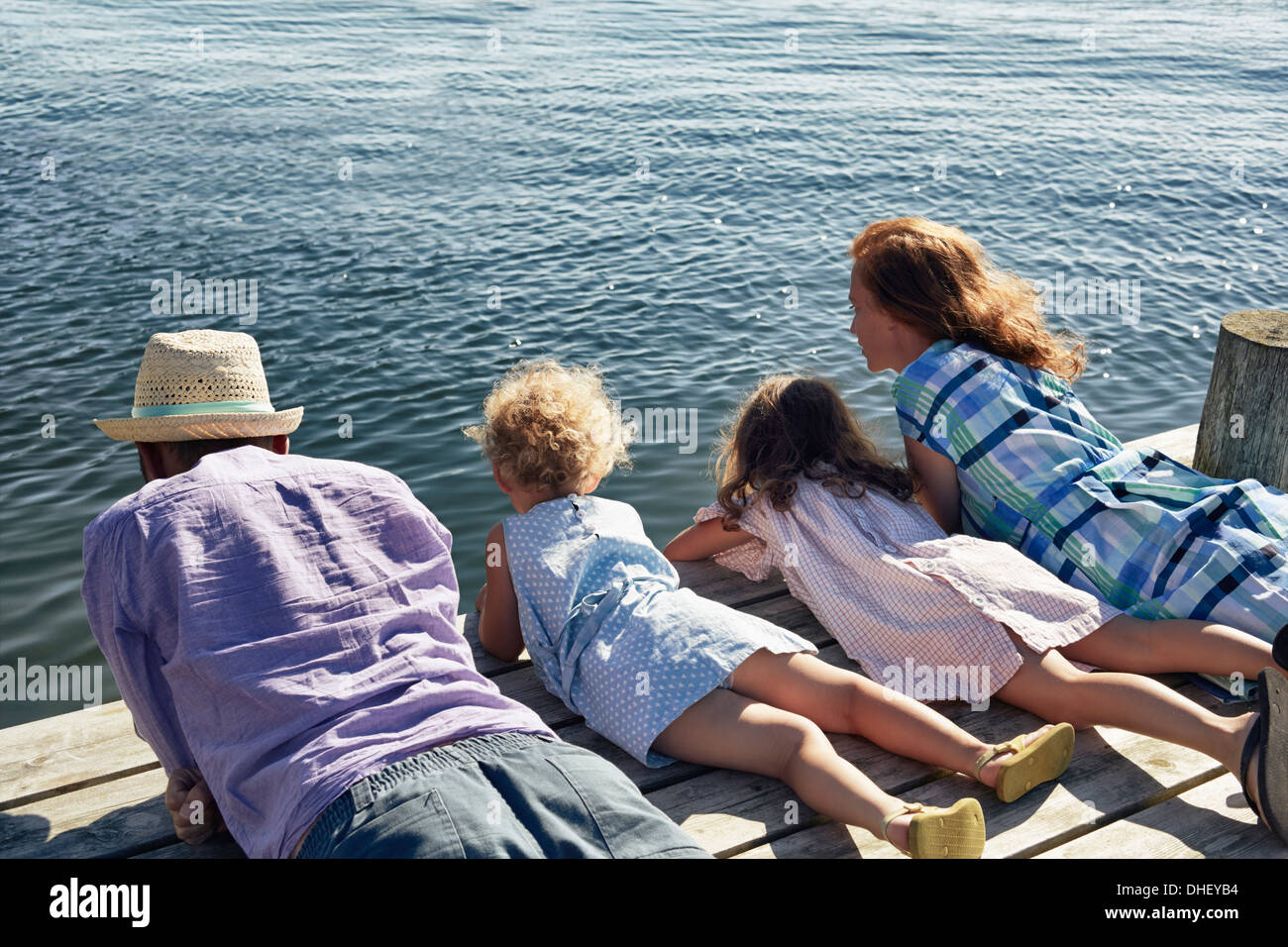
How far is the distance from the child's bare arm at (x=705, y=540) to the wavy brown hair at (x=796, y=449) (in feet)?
0.39

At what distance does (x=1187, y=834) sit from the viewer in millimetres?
2605

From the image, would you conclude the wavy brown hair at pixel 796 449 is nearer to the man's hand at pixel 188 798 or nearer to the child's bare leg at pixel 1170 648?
the child's bare leg at pixel 1170 648

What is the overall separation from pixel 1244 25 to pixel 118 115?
67.6ft

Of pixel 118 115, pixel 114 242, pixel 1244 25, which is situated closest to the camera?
pixel 114 242

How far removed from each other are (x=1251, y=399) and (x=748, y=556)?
197 centimetres

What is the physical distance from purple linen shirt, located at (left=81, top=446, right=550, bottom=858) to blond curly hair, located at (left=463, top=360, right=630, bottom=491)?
85 centimetres

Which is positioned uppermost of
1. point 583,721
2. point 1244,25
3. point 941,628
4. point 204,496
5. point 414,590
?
point 1244,25

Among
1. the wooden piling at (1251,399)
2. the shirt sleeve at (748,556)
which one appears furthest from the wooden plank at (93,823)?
the wooden piling at (1251,399)

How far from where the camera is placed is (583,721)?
312 cm

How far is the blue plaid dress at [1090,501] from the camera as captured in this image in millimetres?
3195

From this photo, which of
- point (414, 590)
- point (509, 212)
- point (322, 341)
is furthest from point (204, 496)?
point (509, 212)

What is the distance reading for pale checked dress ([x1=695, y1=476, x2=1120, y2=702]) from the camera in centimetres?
306

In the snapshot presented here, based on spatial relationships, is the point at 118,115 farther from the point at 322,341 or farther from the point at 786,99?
the point at 786,99

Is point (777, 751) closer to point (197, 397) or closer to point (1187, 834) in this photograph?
point (1187, 834)
